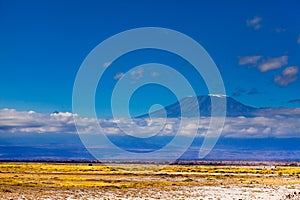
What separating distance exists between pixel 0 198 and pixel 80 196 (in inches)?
283

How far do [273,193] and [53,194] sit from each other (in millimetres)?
23402

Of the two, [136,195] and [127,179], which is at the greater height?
[127,179]

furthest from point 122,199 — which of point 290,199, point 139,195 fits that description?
point 290,199

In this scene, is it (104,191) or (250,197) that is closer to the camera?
(250,197)

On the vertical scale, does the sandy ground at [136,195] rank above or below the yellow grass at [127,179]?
below

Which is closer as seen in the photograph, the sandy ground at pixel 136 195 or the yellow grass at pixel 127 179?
the sandy ground at pixel 136 195

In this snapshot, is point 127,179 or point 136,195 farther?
point 127,179

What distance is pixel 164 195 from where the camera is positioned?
50.1 meters

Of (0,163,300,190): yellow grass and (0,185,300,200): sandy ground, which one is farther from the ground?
(0,163,300,190): yellow grass

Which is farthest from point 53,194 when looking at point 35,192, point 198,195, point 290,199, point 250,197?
point 290,199

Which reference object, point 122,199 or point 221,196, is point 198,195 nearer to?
point 221,196

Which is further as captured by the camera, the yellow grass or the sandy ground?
the yellow grass

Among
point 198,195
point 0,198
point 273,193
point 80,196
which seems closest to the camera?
point 0,198

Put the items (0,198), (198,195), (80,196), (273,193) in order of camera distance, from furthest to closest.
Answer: (273,193) < (198,195) < (80,196) < (0,198)
